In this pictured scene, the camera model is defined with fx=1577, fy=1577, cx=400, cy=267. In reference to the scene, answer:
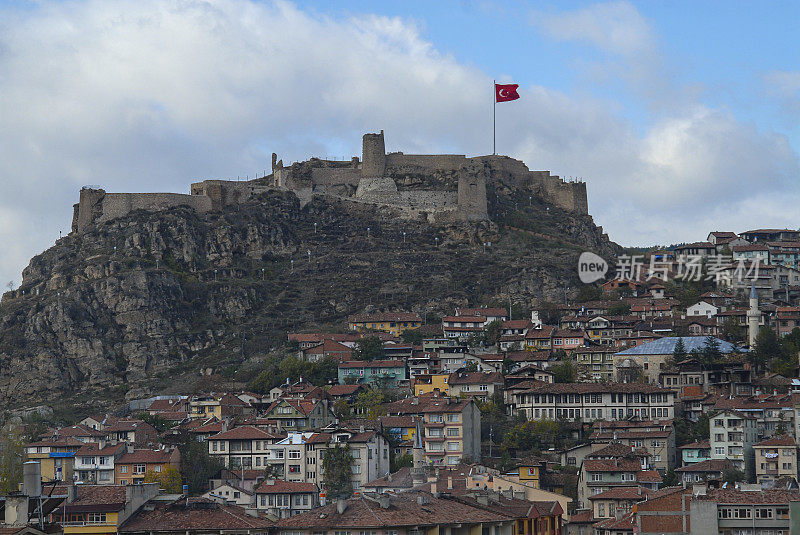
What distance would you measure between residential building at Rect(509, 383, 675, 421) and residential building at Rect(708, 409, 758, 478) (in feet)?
21.9

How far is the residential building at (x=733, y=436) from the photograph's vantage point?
85000mm

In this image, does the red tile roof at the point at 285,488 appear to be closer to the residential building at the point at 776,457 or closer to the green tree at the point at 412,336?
the residential building at the point at 776,457

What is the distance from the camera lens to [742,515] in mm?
53969

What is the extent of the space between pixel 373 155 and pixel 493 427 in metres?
55.9

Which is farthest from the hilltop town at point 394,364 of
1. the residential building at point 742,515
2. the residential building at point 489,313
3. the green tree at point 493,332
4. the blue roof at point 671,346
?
the residential building at point 489,313

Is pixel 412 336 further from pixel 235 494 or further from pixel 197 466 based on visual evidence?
pixel 235 494

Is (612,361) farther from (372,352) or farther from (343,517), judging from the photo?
(343,517)

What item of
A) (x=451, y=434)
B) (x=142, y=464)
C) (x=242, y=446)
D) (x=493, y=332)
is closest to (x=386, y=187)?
(x=493, y=332)

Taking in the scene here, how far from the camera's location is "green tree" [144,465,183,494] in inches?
3044

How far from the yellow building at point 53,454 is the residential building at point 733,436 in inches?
1352

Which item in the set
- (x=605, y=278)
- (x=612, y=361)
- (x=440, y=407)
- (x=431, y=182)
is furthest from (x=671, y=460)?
(x=431, y=182)

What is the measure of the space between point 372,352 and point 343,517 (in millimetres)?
58634

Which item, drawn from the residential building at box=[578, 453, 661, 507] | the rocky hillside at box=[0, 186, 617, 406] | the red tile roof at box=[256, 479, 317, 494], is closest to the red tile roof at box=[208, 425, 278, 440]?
the red tile roof at box=[256, 479, 317, 494]

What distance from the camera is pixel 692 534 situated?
176ft
